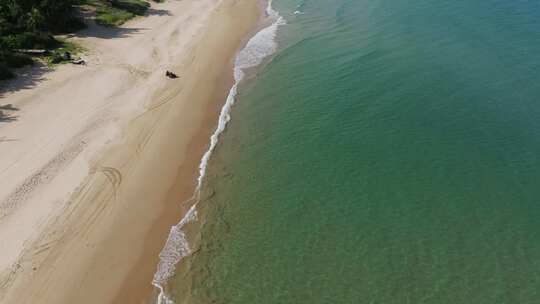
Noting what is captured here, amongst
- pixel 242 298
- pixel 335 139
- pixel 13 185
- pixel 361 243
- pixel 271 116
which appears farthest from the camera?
pixel 271 116

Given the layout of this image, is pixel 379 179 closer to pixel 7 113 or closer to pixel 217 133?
pixel 217 133

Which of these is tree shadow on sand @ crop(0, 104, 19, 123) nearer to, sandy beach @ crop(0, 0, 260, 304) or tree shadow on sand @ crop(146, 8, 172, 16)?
sandy beach @ crop(0, 0, 260, 304)

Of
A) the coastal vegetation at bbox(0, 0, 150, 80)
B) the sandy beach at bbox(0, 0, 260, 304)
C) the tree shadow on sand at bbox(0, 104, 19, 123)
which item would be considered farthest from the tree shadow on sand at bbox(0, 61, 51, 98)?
the tree shadow on sand at bbox(0, 104, 19, 123)

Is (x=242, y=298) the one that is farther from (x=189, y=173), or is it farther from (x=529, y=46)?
(x=529, y=46)

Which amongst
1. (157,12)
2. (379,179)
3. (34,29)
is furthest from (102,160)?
(157,12)

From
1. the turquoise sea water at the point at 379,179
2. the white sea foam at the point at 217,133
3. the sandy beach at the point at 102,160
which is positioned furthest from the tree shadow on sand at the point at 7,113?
the turquoise sea water at the point at 379,179

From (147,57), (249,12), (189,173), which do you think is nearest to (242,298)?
(189,173)
